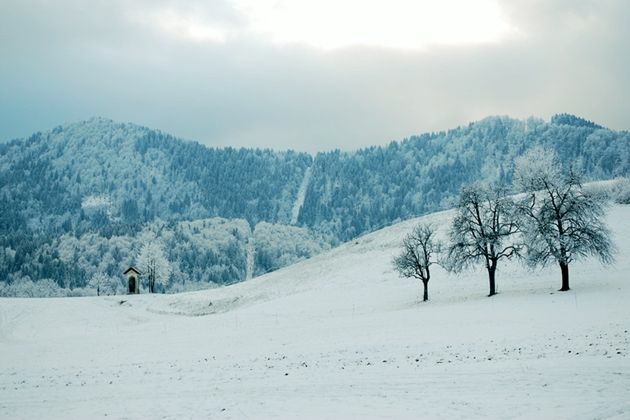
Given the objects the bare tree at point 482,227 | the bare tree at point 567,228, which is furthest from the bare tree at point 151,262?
the bare tree at point 567,228

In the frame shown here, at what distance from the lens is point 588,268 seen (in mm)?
53969

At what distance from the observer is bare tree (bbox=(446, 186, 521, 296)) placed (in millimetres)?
48219

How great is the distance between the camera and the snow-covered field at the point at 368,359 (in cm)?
1777

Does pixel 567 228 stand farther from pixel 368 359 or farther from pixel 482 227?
pixel 368 359

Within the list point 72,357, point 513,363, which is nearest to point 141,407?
point 513,363

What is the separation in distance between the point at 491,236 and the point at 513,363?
28.2 metres

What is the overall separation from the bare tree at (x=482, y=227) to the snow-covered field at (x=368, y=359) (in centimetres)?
371

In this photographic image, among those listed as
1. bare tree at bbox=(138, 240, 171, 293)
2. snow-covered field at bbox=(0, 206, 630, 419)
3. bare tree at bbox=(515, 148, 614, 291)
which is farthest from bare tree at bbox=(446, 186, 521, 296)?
bare tree at bbox=(138, 240, 171, 293)

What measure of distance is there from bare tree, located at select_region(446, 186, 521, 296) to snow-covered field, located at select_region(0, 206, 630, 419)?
12.2 feet

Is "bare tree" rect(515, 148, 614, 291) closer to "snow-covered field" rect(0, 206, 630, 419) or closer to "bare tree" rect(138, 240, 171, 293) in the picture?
"snow-covered field" rect(0, 206, 630, 419)

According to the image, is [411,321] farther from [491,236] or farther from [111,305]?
[111,305]

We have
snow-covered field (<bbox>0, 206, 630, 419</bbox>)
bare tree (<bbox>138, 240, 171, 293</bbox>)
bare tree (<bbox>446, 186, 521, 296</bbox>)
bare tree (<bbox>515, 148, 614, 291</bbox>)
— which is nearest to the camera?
snow-covered field (<bbox>0, 206, 630, 419</bbox>)

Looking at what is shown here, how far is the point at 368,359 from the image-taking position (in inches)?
1029

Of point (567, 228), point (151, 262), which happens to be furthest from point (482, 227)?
point (151, 262)
